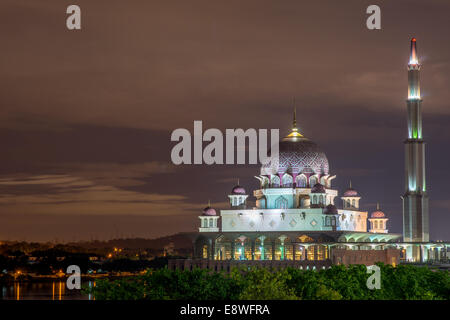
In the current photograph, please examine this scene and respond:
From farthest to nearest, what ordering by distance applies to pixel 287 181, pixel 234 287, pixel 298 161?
pixel 298 161
pixel 287 181
pixel 234 287

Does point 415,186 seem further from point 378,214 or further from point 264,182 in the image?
point 264,182

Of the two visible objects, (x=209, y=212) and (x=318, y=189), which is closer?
(x=318, y=189)

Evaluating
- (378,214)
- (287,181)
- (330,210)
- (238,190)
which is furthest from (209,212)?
(378,214)

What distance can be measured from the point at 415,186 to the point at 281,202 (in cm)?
1460

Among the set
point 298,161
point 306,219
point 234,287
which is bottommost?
point 234,287

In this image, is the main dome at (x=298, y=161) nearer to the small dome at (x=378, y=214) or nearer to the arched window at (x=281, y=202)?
the arched window at (x=281, y=202)

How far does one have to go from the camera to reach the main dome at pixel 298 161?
303 feet

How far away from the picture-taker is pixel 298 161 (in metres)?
92.6

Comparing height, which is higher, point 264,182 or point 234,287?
point 264,182

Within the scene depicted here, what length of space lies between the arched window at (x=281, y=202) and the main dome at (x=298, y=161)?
2.95 m

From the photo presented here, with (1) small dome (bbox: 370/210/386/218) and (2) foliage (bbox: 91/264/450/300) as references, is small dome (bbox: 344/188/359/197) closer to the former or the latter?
(1) small dome (bbox: 370/210/386/218)

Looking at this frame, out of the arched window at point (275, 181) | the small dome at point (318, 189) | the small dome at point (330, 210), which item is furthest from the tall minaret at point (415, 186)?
the arched window at point (275, 181)
